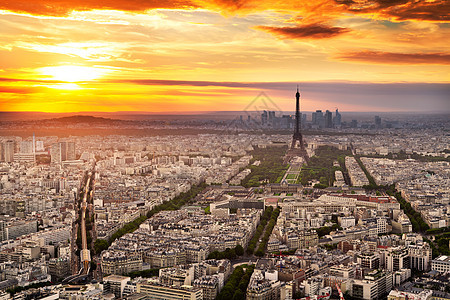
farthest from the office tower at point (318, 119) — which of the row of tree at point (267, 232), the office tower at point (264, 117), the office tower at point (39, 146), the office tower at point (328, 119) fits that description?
the row of tree at point (267, 232)

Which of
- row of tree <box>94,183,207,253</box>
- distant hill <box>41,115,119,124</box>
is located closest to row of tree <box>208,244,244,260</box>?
row of tree <box>94,183,207,253</box>

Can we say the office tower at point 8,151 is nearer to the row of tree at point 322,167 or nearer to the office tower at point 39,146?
the office tower at point 39,146

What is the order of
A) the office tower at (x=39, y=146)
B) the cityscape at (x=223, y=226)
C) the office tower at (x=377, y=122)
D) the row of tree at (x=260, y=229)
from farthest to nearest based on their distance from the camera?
the office tower at (x=377, y=122) → the office tower at (x=39, y=146) → the row of tree at (x=260, y=229) → the cityscape at (x=223, y=226)

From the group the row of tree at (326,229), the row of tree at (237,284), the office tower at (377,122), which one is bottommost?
the row of tree at (237,284)

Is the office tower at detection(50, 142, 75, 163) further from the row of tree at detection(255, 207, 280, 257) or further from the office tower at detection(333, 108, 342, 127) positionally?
the office tower at detection(333, 108, 342, 127)

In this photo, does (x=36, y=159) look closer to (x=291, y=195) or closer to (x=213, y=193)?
(x=213, y=193)

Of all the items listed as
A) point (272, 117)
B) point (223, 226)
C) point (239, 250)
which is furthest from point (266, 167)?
point (239, 250)

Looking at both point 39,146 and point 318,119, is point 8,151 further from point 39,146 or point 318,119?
point 318,119
